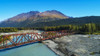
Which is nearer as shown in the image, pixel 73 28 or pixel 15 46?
pixel 15 46

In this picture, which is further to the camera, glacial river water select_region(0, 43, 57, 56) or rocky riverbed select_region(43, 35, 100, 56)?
glacial river water select_region(0, 43, 57, 56)

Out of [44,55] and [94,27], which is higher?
[94,27]

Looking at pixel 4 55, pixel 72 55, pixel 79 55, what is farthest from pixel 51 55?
pixel 4 55

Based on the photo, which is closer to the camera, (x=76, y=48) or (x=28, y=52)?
(x=28, y=52)

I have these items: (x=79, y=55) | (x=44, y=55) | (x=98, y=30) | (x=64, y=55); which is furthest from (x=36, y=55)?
(x=98, y=30)

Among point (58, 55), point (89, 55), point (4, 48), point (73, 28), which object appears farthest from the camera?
point (73, 28)

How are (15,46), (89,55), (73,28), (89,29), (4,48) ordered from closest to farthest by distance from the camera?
(89,55) → (4,48) → (15,46) → (89,29) → (73,28)

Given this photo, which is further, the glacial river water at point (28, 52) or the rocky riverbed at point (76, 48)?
the glacial river water at point (28, 52)

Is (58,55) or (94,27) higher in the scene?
(94,27)

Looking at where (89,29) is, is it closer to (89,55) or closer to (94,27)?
(94,27)

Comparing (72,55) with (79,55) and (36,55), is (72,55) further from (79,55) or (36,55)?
(36,55)
